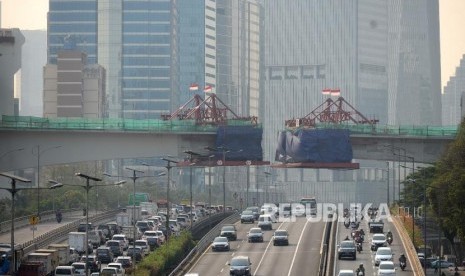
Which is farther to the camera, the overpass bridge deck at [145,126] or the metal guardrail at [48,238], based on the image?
the overpass bridge deck at [145,126]

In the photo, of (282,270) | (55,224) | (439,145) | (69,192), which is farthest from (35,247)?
(69,192)

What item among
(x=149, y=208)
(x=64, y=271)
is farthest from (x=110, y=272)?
(x=149, y=208)

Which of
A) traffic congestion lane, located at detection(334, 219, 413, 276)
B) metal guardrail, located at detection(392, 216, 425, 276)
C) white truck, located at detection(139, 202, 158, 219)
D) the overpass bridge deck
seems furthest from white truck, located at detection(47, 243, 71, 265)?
white truck, located at detection(139, 202, 158, 219)

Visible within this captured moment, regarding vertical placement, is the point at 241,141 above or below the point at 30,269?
above

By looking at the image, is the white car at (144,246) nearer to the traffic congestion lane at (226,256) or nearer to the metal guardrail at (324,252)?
the traffic congestion lane at (226,256)

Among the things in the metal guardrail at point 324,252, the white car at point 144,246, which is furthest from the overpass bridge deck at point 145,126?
the white car at point 144,246

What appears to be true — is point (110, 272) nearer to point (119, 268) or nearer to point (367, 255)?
point (119, 268)
